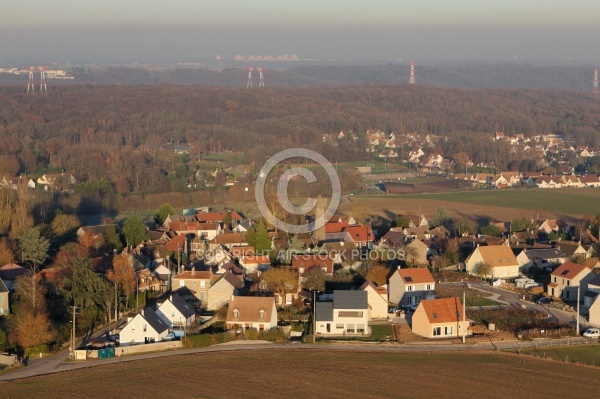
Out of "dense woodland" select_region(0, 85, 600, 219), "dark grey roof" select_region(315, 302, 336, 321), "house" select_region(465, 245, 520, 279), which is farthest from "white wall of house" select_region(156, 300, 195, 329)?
"dense woodland" select_region(0, 85, 600, 219)

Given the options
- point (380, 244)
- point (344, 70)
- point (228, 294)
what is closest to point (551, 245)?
point (380, 244)

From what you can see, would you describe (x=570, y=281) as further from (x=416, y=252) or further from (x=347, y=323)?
(x=347, y=323)

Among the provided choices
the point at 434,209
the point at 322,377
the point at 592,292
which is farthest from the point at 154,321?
the point at 434,209

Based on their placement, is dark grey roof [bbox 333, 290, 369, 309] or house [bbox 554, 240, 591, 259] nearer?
dark grey roof [bbox 333, 290, 369, 309]

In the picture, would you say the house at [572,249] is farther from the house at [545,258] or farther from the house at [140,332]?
the house at [140,332]

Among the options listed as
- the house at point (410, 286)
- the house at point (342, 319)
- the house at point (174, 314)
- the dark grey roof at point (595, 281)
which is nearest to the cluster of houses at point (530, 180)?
the dark grey roof at point (595, 281)

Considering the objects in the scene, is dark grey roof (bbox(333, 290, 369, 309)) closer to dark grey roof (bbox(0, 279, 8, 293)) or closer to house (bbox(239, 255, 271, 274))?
house (bbox(239, 255, 271, 274))
